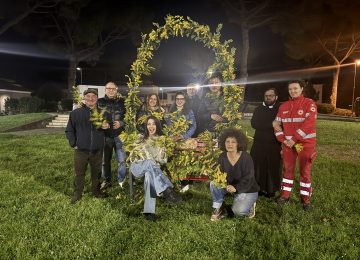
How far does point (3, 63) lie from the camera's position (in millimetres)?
51062

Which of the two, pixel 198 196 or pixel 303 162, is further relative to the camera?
pixel 198 196

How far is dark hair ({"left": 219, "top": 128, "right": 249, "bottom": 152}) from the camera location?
18.7ft

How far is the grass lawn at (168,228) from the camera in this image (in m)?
4.47

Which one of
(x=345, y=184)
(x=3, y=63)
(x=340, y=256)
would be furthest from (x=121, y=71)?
(x=340, y=256)

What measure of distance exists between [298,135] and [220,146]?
56.6 inches

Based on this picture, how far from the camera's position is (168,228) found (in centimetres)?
518

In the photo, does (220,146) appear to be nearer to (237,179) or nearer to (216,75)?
(237,179)

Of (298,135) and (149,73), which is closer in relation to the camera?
(298,135)

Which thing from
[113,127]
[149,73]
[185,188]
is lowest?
[185,188]

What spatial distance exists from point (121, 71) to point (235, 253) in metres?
40.8

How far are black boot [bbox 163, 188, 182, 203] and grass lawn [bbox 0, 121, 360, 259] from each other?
134 mm

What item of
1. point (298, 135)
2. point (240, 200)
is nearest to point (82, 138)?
point (240, 200)

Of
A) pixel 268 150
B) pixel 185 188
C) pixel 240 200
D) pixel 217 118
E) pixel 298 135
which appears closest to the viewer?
pixel 240 200

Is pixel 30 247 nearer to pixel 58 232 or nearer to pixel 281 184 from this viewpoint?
pixel 58 232
